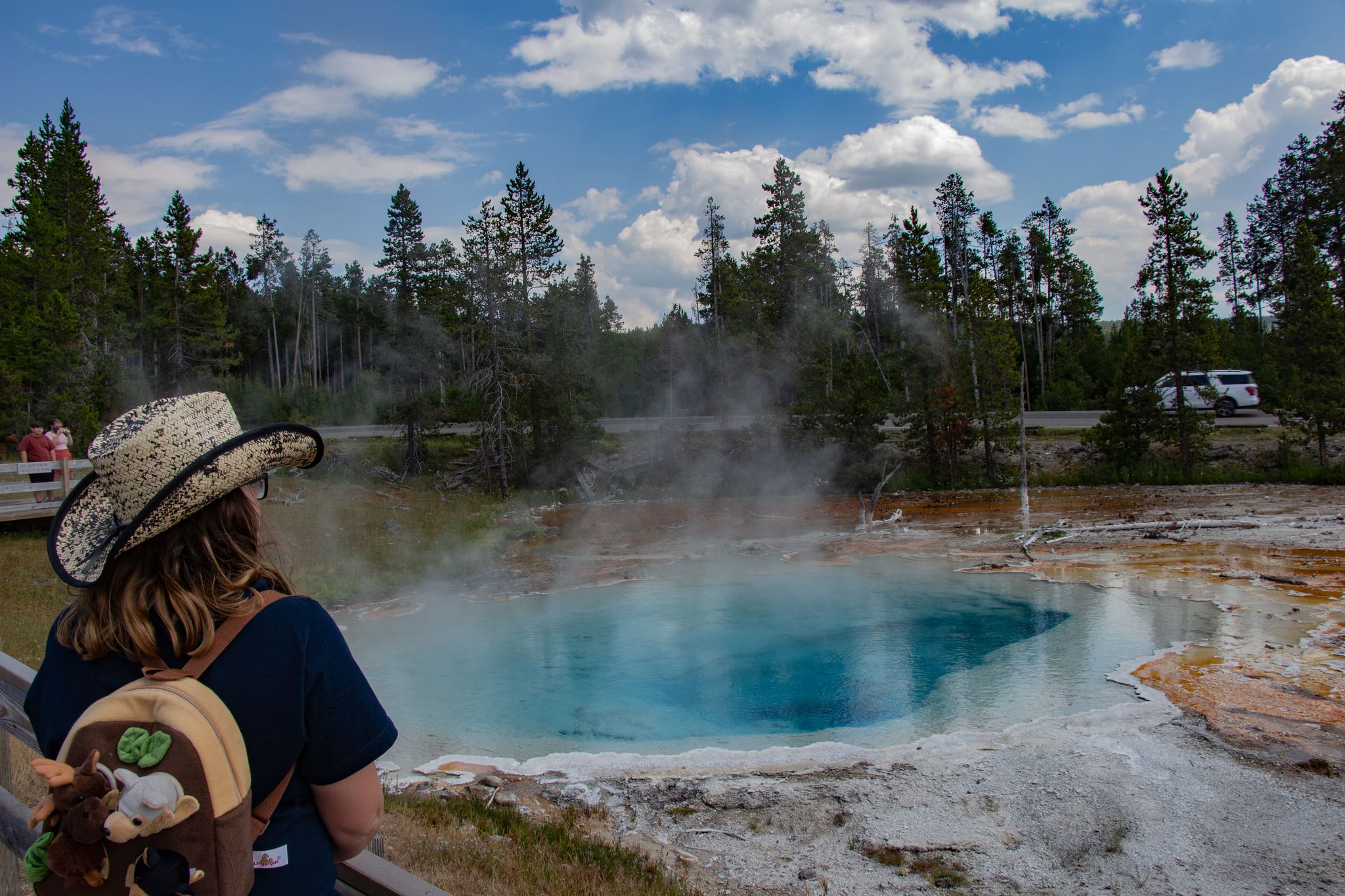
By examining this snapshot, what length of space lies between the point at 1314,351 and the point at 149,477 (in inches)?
948

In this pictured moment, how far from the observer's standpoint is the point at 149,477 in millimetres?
1436

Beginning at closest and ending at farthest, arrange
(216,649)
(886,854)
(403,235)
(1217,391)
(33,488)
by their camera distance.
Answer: (216,649) → (886,854) → (33,488) → (1217,391) → (403,235)

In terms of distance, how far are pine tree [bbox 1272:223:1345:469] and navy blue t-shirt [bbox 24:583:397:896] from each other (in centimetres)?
2364

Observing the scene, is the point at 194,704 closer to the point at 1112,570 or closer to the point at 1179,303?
the point at 1112,570

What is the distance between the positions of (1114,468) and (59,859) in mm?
24127

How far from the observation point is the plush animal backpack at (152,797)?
127 cm

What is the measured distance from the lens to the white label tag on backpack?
1.45 m

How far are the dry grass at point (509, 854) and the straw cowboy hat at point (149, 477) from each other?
9.93 feet

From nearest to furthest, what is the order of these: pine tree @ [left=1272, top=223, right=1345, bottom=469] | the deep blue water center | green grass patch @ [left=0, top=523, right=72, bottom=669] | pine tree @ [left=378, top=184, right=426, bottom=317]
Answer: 1. the deep blue water center
2. green grass patch @ [left=0, top=523, right=72, bottom=669]
3. pine tree @ [left=1272, top=223, right=1345, bottom=469]
4. pine tree @ [left=378, top=184, right=426, bottom=317]

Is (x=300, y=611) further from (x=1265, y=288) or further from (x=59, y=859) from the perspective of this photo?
(x=1265, y=288)

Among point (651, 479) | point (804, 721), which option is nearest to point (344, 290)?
point (651, 479)

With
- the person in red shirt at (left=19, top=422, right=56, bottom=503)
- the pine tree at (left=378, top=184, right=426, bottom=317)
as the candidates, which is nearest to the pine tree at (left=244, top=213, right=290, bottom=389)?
the pine tree at (left=378, top=184, right=426, bottom=317)

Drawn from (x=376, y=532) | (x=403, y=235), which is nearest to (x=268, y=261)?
(x=403, y=235)

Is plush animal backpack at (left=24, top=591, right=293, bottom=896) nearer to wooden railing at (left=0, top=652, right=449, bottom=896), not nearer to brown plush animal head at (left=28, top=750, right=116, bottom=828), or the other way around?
brown plush animal head at (left=28, top=750, right=116, bottom=828)
